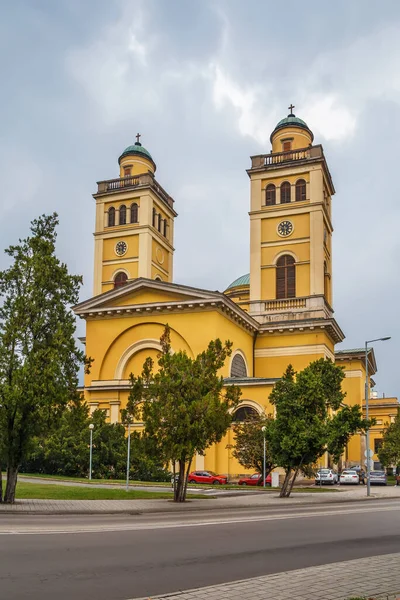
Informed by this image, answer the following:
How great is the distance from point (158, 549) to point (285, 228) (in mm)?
46689

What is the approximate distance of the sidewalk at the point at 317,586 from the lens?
795 centimetres

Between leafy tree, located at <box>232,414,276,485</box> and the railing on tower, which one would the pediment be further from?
the railing on tower

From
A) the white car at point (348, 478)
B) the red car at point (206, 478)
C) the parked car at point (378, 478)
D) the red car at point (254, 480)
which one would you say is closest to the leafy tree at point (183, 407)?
the red car at point (254, 480)

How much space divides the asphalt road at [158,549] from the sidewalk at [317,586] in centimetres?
61

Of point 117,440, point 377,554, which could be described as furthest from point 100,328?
point 377,554

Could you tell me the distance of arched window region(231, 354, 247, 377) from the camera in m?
49.8

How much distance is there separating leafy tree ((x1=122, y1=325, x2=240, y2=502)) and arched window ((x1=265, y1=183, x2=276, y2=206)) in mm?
32097

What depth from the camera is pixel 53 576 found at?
30.4ft

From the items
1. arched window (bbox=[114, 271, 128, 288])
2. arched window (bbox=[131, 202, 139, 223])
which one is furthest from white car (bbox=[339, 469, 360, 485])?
arched window (bbox=[131, 202, 139, 223])

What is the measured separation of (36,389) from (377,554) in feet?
45.4

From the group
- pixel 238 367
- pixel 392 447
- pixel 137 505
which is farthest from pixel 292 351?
pixel 137 505

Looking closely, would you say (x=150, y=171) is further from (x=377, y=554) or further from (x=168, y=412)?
(x=377, y=554)

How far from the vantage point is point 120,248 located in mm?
62250

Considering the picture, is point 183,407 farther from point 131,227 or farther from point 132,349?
point 131,227
